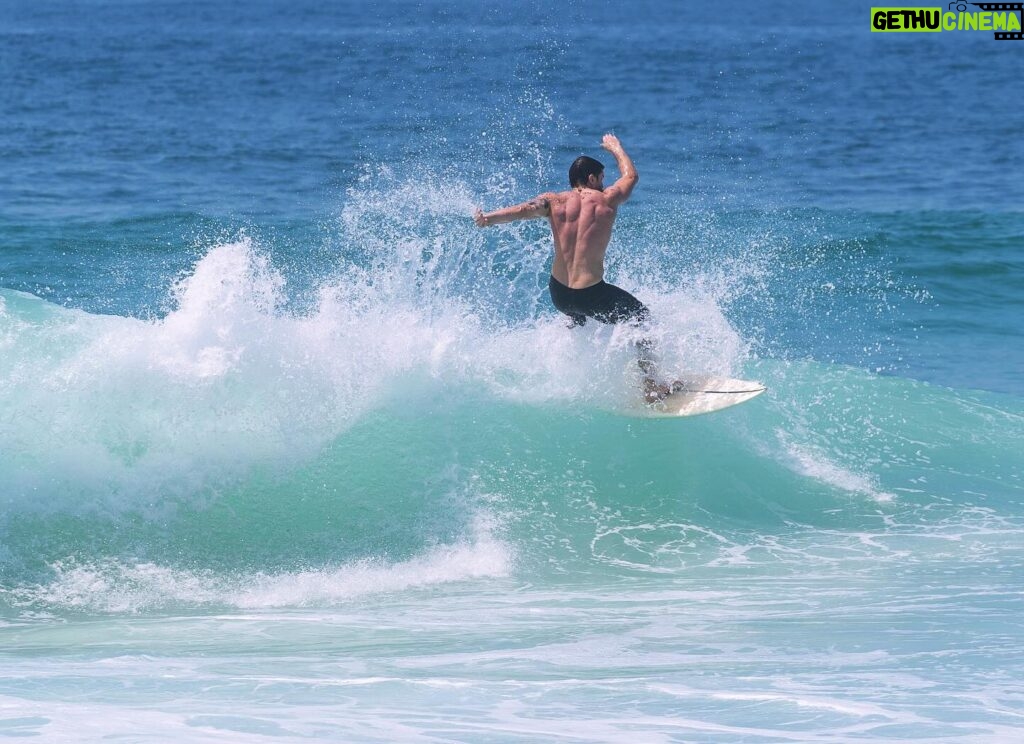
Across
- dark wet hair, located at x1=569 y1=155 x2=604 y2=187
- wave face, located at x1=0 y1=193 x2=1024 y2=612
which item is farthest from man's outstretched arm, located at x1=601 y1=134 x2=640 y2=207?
wave face, located at x1=0 y1=193 x2=1024 y2=612

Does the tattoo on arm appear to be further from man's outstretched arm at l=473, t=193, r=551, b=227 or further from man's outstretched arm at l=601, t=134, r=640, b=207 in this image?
man's outstretched arm at l=601, t=134, r=640, b=207

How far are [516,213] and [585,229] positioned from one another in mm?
495

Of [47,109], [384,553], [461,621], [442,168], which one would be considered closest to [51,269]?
[442,168]

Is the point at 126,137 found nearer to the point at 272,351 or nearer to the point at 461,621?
the point at 272,351

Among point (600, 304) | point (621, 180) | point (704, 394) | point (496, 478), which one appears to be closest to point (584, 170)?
point (621, 180)

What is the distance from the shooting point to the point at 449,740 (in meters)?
4.84

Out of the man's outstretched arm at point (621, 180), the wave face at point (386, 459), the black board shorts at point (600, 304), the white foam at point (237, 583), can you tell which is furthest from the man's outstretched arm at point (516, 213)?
the white foam at point (237, 583)

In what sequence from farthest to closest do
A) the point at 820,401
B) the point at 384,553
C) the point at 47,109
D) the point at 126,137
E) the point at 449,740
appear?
the point at 47,109, the point at 126,137, the point at 820,401, the point at 384,553, the point at 449,740

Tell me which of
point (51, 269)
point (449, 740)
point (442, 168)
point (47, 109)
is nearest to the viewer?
point (449, 740)

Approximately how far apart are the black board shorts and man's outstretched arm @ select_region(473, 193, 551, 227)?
1.74ft

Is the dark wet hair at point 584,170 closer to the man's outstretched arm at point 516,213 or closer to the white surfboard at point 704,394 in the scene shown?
the man's outstretched arm at point 516,213

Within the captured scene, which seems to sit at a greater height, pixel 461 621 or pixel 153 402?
pixel 153 402

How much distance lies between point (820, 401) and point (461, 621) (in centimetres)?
517

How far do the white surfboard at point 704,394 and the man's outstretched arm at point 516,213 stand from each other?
162 centimetres
